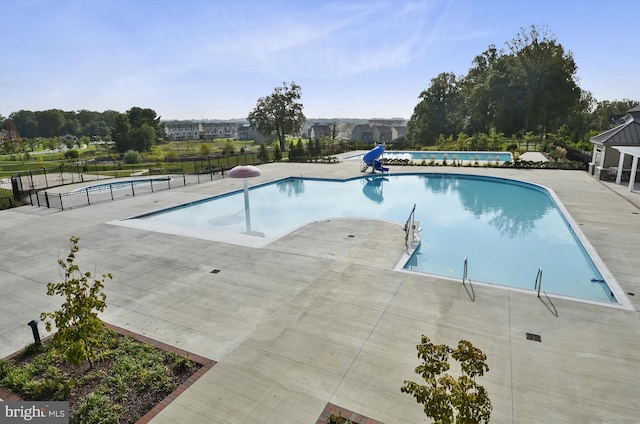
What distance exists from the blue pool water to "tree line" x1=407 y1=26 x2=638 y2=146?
28.8 metres

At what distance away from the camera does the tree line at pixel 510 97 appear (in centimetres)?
4841

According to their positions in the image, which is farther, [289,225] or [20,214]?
[20,214]

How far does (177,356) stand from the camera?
6305mm

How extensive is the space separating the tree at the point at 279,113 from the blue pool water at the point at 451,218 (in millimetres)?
32732

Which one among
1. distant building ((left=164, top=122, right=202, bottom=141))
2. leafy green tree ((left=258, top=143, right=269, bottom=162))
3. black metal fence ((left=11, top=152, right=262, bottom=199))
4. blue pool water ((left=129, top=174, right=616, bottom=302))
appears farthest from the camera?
distant building ((left=164, top=122, right=202, bottom=141))

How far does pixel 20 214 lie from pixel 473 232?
21.8m

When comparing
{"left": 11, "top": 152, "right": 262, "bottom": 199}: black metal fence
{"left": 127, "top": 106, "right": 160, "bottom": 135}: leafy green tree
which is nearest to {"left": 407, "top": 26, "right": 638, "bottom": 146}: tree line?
{"left": 11, "top": 152, "right": 262, "bottom": 199}: black metal fence

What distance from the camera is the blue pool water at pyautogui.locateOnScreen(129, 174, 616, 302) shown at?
1100cm

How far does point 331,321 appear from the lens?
7.38 meters

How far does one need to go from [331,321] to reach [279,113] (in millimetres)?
53768

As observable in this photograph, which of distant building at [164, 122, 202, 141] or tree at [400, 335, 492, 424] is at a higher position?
distant building at [164, 122, 202, 141]

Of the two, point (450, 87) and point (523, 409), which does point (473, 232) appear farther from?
point (450, 87)

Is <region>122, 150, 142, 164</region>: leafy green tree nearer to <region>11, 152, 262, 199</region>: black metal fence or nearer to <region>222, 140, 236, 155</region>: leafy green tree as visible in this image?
<region>11, 152, 262, 199</region>: black metal fence

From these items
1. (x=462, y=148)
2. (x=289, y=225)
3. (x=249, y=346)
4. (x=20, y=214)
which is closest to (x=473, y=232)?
(x=289, y=225)
